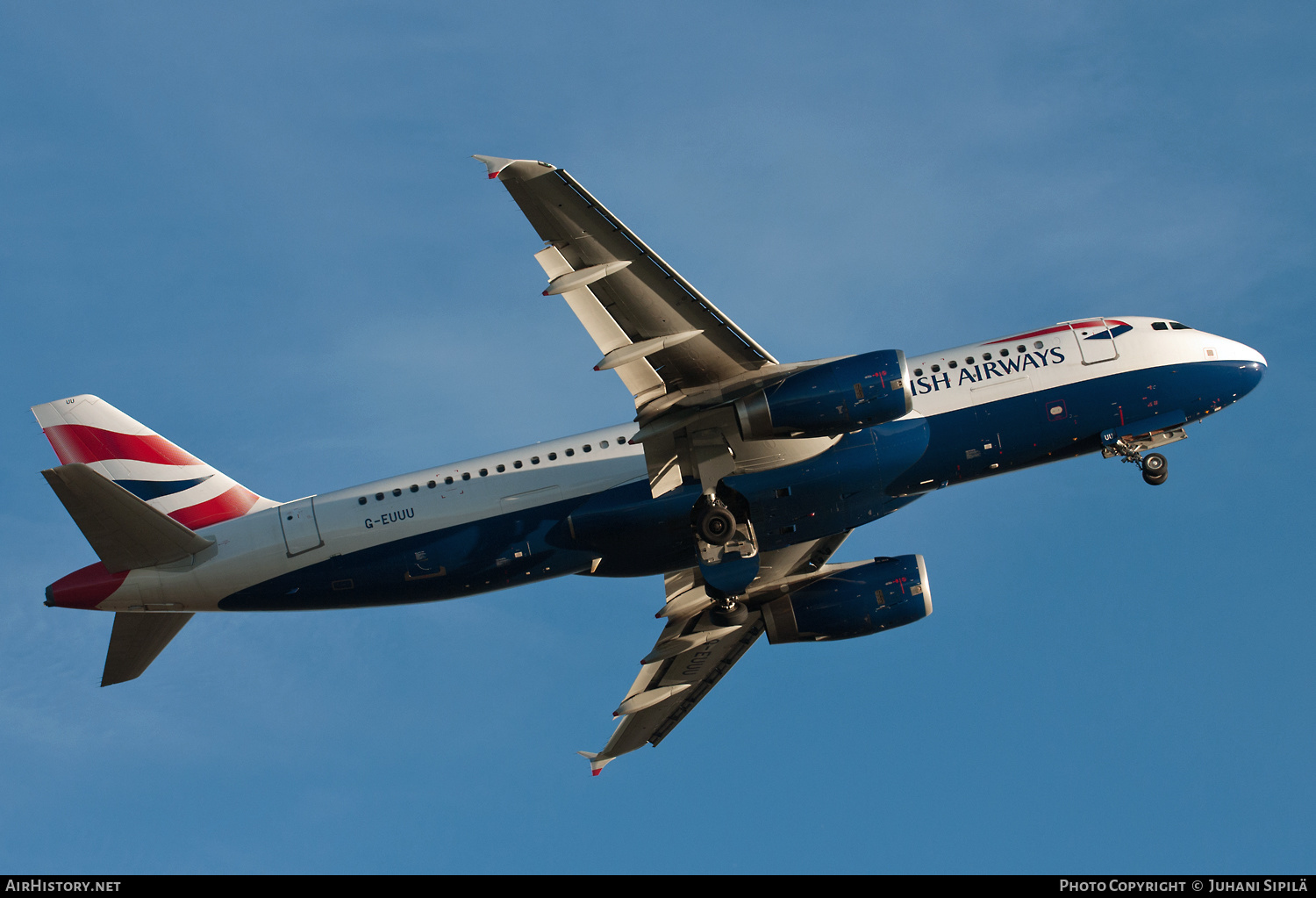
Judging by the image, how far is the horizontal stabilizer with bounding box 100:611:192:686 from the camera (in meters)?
31.2

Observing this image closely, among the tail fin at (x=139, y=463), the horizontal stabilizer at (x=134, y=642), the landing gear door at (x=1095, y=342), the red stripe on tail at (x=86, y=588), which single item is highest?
the tail fin at (x=139, y=463)

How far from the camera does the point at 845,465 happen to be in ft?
96.1

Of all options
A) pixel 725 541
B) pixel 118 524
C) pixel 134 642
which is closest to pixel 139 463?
pixel 118 524

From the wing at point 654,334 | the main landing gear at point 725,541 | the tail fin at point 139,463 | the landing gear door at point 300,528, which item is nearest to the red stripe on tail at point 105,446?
the tail fin at point 139,463

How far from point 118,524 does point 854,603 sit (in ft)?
69.0

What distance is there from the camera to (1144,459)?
31.8m

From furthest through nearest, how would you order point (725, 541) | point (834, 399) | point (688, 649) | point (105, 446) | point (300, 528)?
point (688, 649) < point (105, 446) < point (300, 528) < point (725, 541) < point (834, 399)

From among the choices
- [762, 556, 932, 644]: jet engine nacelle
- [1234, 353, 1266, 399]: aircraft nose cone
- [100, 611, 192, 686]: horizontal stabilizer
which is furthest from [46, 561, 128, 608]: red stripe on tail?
[1234, 353, 1266, 399]: aircraft nose cone

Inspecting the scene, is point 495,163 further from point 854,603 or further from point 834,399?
point 854,603

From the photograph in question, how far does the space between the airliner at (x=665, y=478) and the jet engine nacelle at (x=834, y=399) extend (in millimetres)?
47

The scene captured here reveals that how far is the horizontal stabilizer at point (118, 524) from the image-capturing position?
2719 cm

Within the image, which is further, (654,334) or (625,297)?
(654,334)

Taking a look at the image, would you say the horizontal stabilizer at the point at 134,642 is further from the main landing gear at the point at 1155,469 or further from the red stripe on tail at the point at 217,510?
the main landing gear at the point at 1155,469

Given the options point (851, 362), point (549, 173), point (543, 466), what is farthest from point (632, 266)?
point (543, 466)
